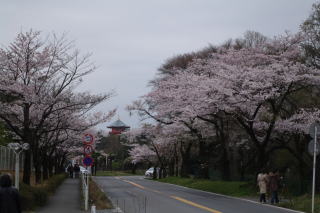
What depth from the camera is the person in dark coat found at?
358 inches

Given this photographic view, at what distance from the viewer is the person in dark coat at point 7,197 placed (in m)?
9.10

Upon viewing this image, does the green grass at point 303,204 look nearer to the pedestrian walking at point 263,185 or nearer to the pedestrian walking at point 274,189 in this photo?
the pedestrian walking at point 274,189

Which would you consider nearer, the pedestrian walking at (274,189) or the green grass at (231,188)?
the pedestrian walking at (274,189)

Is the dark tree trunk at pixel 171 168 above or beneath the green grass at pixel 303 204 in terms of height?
beneath

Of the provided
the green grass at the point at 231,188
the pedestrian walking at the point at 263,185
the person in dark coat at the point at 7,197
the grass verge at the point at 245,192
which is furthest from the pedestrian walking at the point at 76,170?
the person in dark coat at the point at 7,197

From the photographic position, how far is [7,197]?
9.12 metres

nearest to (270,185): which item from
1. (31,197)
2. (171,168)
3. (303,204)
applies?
(303,204)

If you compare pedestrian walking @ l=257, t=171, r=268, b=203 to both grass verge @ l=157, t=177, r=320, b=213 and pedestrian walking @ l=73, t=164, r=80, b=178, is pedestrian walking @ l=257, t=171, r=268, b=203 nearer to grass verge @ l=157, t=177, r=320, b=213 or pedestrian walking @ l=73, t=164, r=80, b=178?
grass verge @ l=157, t=177, r=320, b=213

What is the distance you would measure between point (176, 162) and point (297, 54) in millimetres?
32456

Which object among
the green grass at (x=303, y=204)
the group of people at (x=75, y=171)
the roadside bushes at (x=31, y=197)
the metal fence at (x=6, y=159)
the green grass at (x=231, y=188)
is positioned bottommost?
the group of people at (x=75, y=171)

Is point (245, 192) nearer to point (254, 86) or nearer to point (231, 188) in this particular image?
point (231, 188)

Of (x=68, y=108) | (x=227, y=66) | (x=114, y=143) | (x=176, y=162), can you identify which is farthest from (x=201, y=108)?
(x=114, y=143)

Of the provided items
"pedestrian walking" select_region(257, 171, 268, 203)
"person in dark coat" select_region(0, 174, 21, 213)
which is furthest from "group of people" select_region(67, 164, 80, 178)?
"person in dark coat" select_region(0, 174, 21, 213)

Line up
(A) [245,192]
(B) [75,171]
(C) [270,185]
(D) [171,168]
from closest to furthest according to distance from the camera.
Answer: (C) [270,185], (A) [245,192], (B) [75,171], (D) [171,168]
